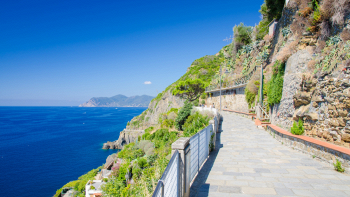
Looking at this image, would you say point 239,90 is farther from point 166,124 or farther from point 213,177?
point 213,177

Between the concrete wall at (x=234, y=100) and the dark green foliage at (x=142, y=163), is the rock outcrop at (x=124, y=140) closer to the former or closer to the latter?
the concrete wall at (x=234, y=100)

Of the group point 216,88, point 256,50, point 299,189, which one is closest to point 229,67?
point 216,88

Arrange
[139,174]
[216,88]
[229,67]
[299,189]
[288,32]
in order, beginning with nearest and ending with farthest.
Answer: [299,189], [139,174], [288,32], [216,88], [229,67]

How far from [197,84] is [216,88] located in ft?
12.0

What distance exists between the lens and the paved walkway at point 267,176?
3934 millimetres

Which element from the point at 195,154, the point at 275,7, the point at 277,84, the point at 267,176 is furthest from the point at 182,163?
the point at 275,7

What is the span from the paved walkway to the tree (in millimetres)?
27051

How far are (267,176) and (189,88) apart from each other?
3017 centimetres

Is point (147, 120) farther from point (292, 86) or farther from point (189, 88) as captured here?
point (292, 86)

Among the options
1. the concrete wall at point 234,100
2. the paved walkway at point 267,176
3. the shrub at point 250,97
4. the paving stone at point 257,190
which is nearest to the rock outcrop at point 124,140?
the concrete wall at point 234,100

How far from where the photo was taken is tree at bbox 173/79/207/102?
112 feet

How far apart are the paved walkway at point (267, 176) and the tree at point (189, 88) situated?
2705 centimetres

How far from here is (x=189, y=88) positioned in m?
34.7

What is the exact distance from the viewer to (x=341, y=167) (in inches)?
193
